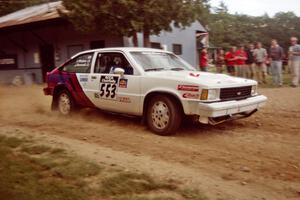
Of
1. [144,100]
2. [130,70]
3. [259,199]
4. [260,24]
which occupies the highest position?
[260,24]

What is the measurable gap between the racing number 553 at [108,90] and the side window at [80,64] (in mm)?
692

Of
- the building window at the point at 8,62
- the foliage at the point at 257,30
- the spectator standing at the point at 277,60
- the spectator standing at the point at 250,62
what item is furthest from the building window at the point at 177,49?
the foliage at the point at 257,30

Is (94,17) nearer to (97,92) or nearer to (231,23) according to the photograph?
(97,92)

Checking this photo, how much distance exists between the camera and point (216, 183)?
14.5 feet

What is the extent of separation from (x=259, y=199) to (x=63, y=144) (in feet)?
11.2

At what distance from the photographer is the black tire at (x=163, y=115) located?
6668 mm

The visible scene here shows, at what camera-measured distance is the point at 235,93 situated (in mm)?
6891

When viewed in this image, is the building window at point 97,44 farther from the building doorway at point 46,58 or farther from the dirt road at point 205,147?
the dirt road at point 205,147

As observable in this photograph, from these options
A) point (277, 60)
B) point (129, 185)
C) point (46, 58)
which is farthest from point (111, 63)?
point (46, 58)

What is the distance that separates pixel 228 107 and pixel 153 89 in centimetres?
138

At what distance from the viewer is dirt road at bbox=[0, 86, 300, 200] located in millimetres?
4453

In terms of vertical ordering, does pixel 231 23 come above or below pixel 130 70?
above

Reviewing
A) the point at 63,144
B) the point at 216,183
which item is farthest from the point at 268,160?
the point at 63,144

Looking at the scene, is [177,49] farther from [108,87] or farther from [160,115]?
[160,115]
